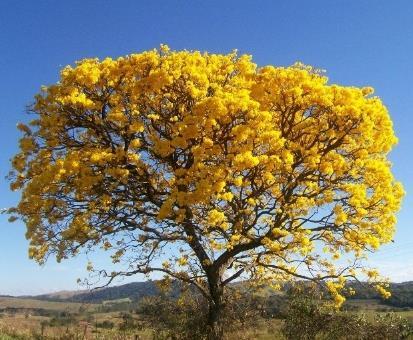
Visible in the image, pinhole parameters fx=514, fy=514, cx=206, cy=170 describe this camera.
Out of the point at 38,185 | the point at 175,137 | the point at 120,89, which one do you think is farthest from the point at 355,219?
the point at 38,185

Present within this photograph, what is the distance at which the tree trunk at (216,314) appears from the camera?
2473 centimetres

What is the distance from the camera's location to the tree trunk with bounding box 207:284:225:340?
2473cm

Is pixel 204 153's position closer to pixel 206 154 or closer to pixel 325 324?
pixel 206 154

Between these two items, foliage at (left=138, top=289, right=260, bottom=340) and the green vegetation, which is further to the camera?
the green vegetation

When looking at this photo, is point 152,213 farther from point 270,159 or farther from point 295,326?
point 295,326

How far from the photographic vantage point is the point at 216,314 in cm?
2592

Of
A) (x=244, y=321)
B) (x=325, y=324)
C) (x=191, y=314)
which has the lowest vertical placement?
(x=325, y=324)

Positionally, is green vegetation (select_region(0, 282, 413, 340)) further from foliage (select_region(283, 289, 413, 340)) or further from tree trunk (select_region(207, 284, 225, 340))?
tree trunk (select_region(207, 284, 225, 340))

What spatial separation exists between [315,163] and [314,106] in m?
2.97

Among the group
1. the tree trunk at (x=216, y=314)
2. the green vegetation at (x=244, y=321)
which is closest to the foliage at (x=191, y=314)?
the green vegetation at (x=244, y=321)

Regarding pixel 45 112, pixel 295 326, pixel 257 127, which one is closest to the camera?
pixel 257 127

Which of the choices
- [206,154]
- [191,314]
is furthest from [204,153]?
[191,314]

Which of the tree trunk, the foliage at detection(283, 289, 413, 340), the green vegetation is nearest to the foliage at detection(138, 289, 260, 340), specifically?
the green vegetation

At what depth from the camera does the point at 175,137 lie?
23.0 meters
